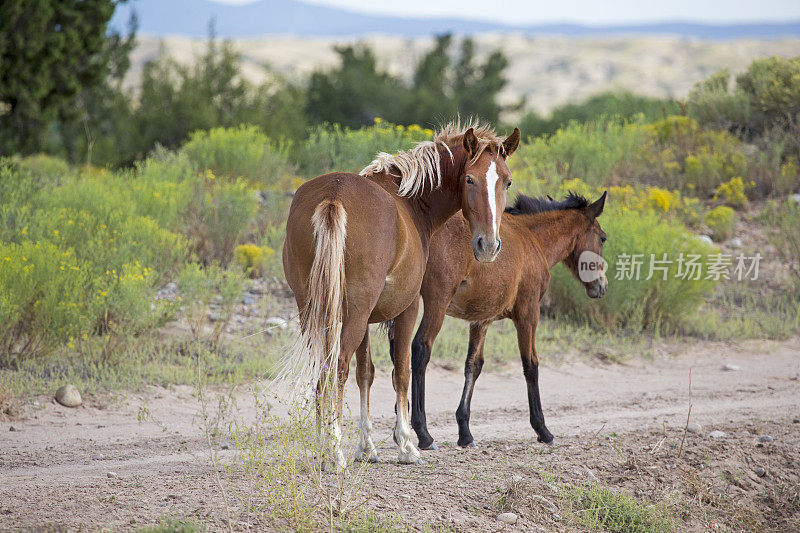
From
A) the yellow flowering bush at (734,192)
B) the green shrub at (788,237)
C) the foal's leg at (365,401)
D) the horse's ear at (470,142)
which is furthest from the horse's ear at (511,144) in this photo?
the yellow flowering bush at (734,192)

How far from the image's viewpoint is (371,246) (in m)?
4.42

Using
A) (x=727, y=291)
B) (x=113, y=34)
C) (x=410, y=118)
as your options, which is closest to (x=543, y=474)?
(x=727, y=291)

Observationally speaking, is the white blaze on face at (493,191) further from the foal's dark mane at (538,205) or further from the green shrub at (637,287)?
the green shrub at (637,287)

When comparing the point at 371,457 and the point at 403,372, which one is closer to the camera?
the point at 403,372

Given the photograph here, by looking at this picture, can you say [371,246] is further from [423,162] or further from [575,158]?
[575,158]

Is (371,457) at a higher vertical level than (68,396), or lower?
higher

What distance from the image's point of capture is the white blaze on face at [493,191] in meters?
4.74

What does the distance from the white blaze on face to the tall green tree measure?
13.4m

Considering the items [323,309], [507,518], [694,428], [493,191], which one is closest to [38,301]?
[323,309]

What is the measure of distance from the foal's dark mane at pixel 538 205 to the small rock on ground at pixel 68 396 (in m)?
4.28

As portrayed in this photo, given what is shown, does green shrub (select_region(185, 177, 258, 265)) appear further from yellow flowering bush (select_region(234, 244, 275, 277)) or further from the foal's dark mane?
the foal's dark mane

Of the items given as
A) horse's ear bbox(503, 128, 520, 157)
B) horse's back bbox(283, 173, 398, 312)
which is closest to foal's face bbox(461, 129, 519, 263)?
horse's ear bbox(503, 128, 520, 157)

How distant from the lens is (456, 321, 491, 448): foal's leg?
6.10 m

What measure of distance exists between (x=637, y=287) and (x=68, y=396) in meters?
7.16
